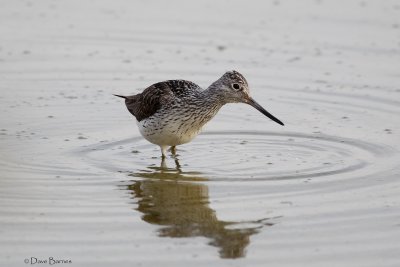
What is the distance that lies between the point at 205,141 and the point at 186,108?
1.08 meters

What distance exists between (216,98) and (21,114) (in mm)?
3047

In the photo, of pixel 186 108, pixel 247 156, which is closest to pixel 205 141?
pixel 247 156

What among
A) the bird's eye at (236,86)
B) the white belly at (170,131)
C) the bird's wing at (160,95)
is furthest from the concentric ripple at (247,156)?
the bird's eye at (236,86)

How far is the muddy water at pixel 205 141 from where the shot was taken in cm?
789

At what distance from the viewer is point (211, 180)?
9.81m

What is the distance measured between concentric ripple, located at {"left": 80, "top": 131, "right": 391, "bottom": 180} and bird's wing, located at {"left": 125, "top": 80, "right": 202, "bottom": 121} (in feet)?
1.78

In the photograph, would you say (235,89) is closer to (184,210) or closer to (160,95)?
(160,95)

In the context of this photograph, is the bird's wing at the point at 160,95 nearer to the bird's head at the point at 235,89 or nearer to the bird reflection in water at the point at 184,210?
the bird's head at the point at 235,89

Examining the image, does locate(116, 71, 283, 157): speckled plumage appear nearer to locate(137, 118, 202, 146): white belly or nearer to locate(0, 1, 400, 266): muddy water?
locate(137, 118, 202, 146): white belly

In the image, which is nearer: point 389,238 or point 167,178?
point 389,238

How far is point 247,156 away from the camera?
10789 millimetres

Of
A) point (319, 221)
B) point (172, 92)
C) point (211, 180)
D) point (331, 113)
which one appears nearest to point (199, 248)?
point (319, 221)

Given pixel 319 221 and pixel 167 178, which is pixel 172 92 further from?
pixel 319 221

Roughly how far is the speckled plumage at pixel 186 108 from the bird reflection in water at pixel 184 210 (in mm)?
397
